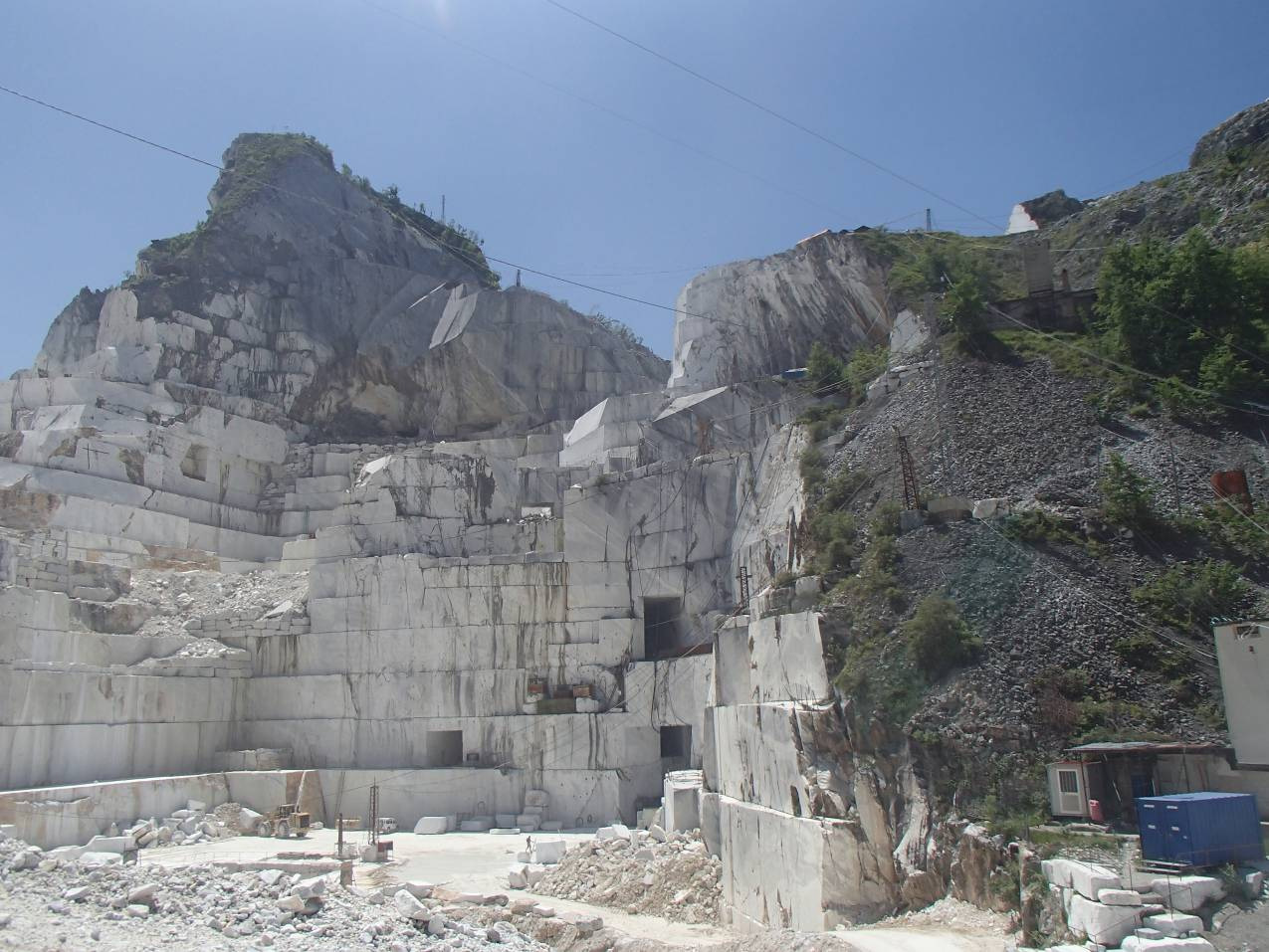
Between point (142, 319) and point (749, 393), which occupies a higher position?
point (142, 319)

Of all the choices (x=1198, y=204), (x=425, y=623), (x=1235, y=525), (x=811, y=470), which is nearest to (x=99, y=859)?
(x=425, y=623)

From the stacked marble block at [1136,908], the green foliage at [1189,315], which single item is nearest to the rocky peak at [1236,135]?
the green foliage at [1189,315]

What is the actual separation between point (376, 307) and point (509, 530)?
20.9 metres

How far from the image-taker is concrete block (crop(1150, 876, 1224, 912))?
10.2m

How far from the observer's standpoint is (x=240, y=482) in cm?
3825

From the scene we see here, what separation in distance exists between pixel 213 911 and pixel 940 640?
11.5 m

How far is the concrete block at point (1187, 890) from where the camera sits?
402 inches

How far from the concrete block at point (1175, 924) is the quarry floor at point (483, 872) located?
1.59 meters

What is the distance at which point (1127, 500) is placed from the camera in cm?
1630

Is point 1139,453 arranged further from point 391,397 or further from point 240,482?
point 391,397

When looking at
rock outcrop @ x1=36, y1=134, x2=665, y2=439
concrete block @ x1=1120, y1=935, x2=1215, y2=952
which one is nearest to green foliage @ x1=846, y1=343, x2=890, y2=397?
concrete block @ x1=1120, y1=935, x2=1215, y2=952

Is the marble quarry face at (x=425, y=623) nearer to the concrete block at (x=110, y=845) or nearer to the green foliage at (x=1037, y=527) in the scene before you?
the concrete block at (x=110, y=845)

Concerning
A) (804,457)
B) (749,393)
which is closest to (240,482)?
(749,393)

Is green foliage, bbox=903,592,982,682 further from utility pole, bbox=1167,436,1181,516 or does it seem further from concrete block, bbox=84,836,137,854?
concrete block, bbox=84,836,137,854
